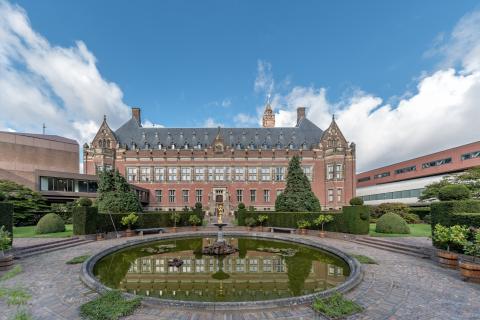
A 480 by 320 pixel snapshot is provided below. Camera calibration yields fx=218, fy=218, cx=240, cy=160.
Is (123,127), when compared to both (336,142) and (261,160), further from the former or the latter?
(336,142)

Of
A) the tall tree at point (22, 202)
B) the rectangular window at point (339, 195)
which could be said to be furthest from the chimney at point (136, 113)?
the rectangular window at point (339, 195)

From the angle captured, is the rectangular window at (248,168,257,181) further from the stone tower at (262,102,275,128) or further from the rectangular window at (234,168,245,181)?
the stone tower at (262,102,275,128)

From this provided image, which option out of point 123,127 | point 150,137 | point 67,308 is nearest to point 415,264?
point 67,308

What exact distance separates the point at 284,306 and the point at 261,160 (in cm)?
3283

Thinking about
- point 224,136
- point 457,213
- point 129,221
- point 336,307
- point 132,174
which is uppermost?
point 224,136

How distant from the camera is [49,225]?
664 inches

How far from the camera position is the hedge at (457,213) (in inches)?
380

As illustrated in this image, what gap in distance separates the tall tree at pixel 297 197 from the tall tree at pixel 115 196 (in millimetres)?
15185

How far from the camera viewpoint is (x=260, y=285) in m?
8.12

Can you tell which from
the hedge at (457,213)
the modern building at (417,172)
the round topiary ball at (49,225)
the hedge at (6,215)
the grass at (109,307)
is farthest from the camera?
the modern building at (417,172)

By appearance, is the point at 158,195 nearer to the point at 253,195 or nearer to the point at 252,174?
the point at 253,195

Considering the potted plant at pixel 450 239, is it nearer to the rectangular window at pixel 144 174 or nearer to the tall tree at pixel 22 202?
the tall tree at pixel 22 202

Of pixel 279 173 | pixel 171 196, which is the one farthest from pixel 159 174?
pixel 279 173

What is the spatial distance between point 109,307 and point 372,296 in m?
7.50
